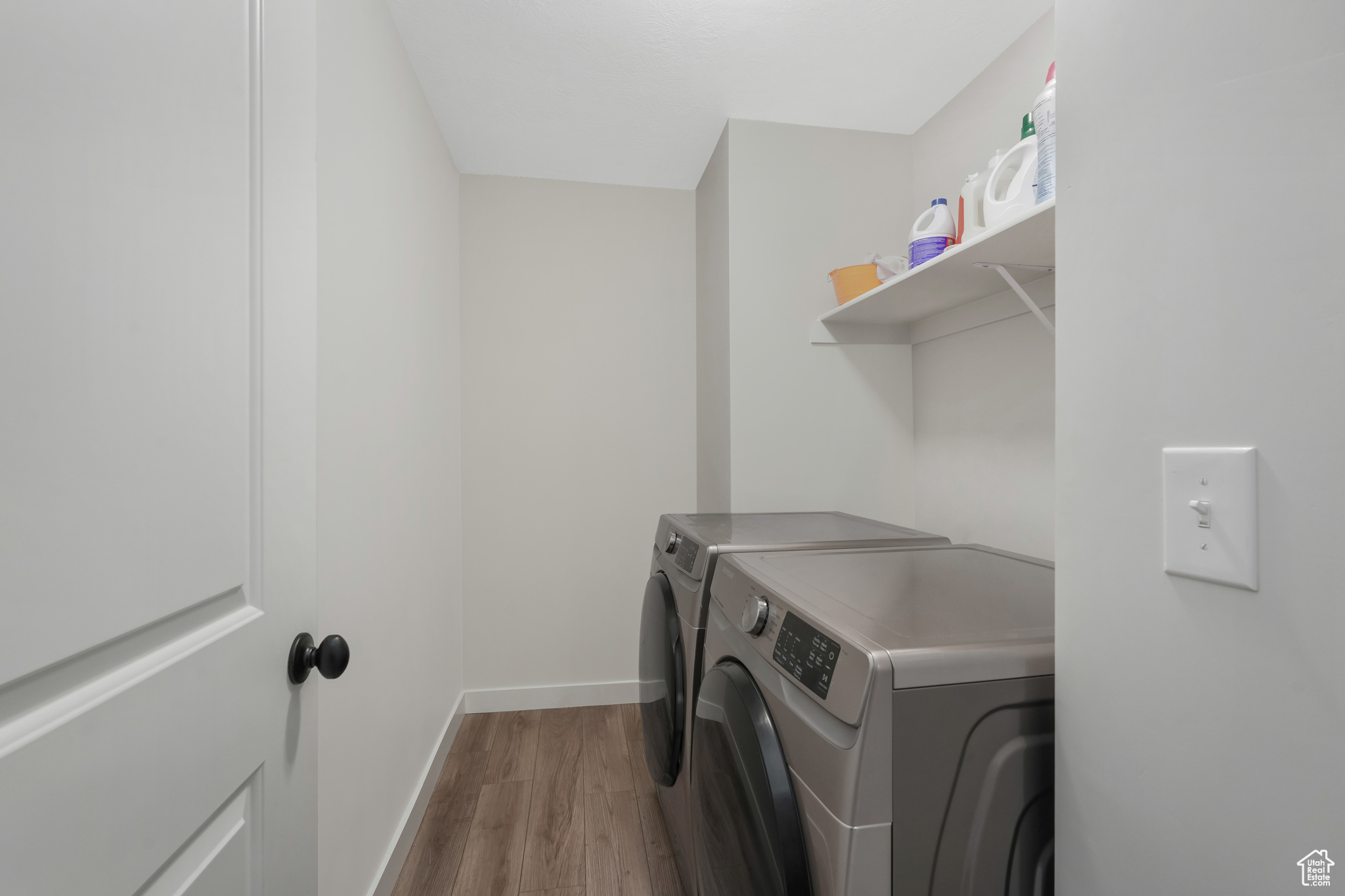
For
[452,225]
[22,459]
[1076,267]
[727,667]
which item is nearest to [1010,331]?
[1076,267]

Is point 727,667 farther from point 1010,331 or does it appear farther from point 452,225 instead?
point 452,225

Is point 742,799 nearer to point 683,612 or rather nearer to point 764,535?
point 683,612

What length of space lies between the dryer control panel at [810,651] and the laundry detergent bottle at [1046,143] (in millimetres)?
943

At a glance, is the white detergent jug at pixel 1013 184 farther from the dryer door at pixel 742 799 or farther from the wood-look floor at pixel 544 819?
the wood-look floor at pixel 544 819

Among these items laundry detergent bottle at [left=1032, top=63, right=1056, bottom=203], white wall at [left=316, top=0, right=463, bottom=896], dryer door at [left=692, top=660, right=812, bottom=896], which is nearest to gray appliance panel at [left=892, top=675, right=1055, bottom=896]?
dryer door at [left=692, top=660, right=812, bottom=896]

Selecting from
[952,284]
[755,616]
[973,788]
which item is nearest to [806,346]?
[952,284]

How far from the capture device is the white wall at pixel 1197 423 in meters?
0.41

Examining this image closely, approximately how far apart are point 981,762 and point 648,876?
50.9 inches

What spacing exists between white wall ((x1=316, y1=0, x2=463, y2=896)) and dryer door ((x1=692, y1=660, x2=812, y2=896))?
60 centimetres

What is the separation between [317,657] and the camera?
0.71 metres

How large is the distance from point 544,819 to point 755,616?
4.65 ft

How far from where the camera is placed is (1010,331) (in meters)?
1.68

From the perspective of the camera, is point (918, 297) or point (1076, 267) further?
point (918, 297)

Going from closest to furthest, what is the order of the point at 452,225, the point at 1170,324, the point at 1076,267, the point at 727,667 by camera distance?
1. the point at 1170,324
2. the point at 1076,267
3. the point at 727,667
4. the point at 452,225
